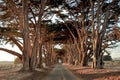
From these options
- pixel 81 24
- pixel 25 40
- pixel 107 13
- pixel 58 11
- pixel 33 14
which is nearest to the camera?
pixel 25 40

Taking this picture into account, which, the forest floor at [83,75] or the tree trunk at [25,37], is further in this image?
the tree trunk at [25,37]

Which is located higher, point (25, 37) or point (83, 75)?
point (25, 37)

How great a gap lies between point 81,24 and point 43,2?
41.5ft

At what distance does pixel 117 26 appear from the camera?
130 ft

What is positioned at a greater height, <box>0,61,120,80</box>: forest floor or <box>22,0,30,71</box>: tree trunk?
<box>22,0,30,71</box>: tree trunk

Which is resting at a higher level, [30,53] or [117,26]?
[117,26]

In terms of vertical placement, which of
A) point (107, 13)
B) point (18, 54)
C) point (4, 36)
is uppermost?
point (107, 13)

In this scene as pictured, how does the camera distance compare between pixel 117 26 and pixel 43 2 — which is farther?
pixel 117 26

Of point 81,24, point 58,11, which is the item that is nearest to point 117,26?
point 81,24

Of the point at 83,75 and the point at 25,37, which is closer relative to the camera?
the point at 83,75

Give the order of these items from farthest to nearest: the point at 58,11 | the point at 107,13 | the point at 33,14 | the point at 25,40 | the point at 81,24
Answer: the point at 81,24
the point at 58,11
the point at 33,14
the point at 107,13
the point at 25,40

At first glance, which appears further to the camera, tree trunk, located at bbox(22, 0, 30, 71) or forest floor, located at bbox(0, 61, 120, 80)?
tree trunk, located at bbox(22, 0, 30, 71)

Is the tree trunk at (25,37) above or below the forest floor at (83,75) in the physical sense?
above

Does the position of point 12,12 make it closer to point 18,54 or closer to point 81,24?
point 18,54
